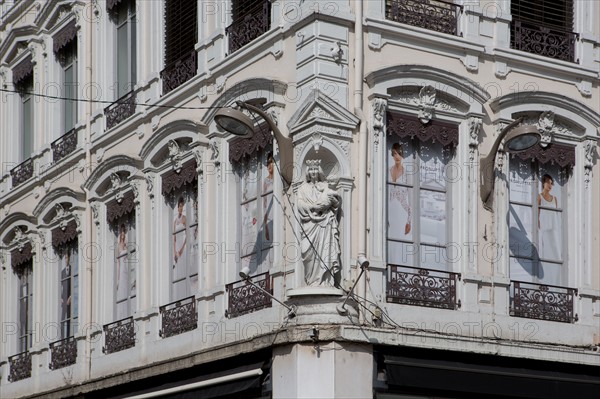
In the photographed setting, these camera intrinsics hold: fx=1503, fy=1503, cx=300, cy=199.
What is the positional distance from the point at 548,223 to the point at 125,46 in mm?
8566

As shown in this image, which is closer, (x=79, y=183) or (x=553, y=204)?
(x=553, y=204)

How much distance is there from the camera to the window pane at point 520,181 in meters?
21.6

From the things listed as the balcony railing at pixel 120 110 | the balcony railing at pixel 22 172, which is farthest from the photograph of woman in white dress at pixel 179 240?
the balcony railing at pixel 22 172

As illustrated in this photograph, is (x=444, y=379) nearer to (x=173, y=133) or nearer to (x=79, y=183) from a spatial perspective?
(x=173, y=133)

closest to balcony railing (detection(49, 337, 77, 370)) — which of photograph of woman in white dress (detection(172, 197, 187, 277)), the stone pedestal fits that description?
photograph of woman in white dress (detection(172, 197, 187, 277))

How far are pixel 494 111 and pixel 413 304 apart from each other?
3.16 m

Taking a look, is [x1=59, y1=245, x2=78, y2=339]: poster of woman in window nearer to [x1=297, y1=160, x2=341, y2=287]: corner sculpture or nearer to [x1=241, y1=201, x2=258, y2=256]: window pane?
[x1=241, y1=201, x2=258, y2=256]: window pane

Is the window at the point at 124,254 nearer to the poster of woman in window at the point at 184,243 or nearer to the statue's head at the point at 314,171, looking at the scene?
the poster of woman in window at the point at 184,243

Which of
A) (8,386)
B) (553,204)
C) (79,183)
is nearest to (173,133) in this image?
(79,183)

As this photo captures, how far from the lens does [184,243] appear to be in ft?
76.9

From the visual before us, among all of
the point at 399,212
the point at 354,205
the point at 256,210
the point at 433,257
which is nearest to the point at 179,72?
the point at 256,210

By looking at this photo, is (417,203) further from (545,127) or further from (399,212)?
(545,127)

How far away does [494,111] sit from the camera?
837 inches

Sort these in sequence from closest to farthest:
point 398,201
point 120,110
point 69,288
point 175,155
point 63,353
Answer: point 398,201 → point 175,155 → point 120,110 → point 63,353 → point 69,288
